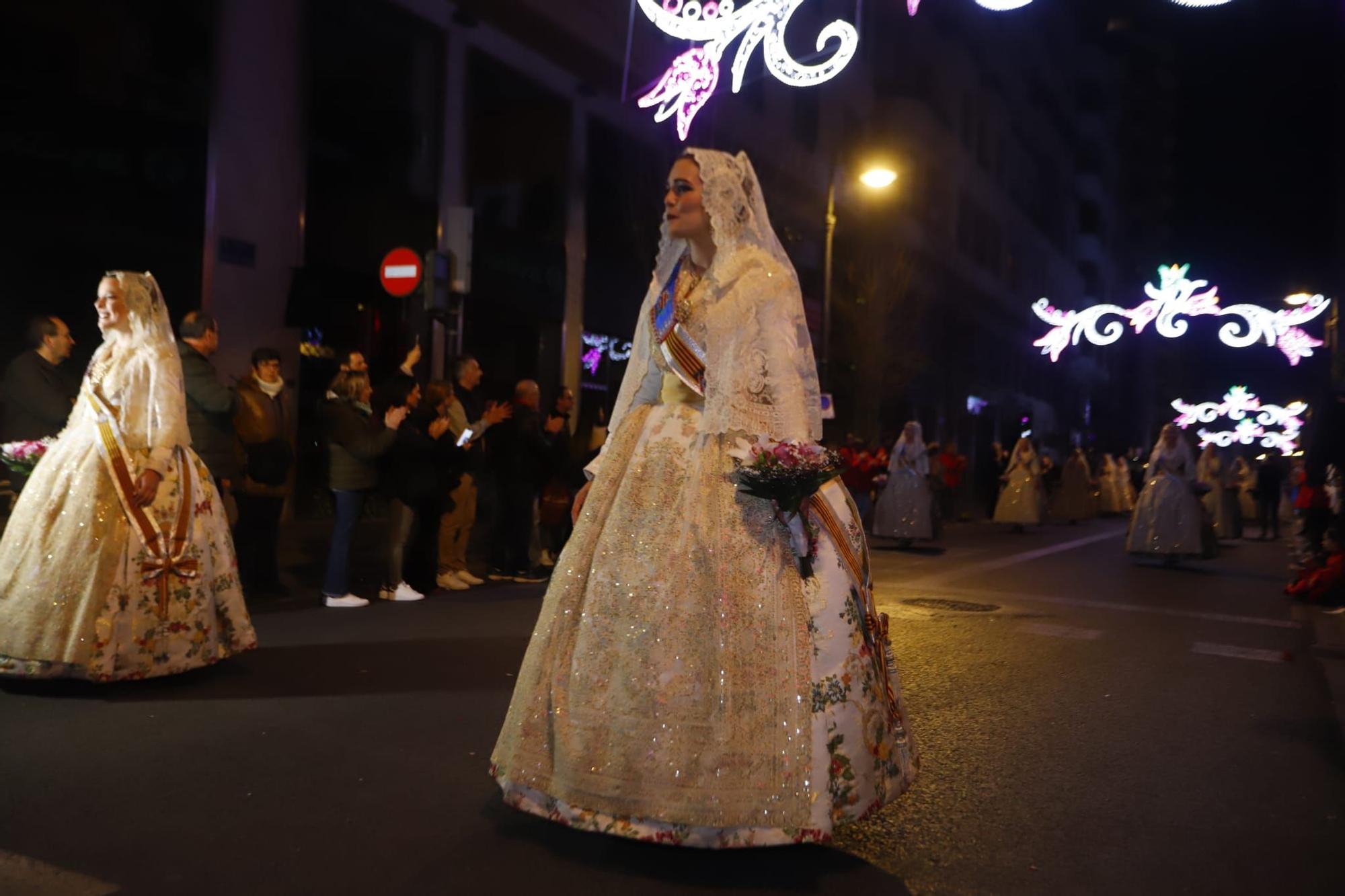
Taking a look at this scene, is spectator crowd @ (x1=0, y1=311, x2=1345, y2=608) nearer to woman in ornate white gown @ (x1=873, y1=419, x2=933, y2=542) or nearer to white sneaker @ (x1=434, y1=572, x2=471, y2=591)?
white sneaker @ (x1=434, y1=572, x2=471, y2=591)

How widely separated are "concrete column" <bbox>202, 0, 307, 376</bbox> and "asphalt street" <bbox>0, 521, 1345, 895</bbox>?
21.5 ft

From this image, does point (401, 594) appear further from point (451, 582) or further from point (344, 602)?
point (451, 582)

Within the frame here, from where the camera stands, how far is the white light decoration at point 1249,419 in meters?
36.9

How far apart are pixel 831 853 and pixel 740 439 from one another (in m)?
1.28

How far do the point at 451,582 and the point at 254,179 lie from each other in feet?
21.6

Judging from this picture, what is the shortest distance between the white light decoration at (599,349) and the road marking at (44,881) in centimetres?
1652

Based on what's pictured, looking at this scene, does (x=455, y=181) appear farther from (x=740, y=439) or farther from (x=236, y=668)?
(x=740, y=439)

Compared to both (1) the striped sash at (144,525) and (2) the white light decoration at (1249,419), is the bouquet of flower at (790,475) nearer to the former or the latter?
(1) the striped sash at (144,525)

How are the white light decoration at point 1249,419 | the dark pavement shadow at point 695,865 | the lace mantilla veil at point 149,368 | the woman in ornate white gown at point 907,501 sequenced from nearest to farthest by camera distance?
the dark pavement shadow at point 695,865
the lace mantilla veil at point 149,368
the woman in ornate white gown at point 907,501
the white light decoration at point 1249,419

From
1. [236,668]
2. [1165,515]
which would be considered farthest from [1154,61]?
[236,668]

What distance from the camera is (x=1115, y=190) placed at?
69.7 metres

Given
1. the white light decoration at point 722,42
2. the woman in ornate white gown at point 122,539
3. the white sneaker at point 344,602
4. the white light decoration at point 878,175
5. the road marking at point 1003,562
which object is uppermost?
the white light decoration at point 722,42

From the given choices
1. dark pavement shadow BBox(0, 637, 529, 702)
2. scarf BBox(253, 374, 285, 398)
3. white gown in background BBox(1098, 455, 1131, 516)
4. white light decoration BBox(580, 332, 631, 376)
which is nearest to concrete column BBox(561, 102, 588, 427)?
white light decoration BBox(580, 332, 631, 376)

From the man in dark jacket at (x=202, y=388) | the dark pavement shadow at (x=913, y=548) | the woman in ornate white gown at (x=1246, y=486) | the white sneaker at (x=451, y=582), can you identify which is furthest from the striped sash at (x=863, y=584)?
the woman in ornate white gown at (x=1246, y=486)
